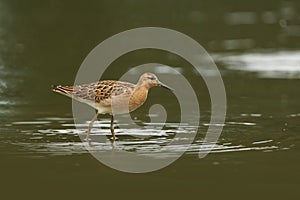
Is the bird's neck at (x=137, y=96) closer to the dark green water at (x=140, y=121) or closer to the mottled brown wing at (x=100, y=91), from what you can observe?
the mottled brown wing at (x=100, y=91)

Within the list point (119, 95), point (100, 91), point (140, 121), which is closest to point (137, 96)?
point (119, 95)

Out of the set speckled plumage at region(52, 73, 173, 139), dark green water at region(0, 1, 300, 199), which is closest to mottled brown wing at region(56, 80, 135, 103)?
speckled plumage at region(52, 73, 173, 139)

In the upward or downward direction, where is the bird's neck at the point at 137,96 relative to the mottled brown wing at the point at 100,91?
downward

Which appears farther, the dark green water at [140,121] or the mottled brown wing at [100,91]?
the mottled brown wing at [100,91]

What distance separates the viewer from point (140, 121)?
1208 centimetres

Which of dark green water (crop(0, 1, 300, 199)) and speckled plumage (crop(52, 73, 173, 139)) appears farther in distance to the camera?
speckled plumage (crop(52, 73, 173, 139))

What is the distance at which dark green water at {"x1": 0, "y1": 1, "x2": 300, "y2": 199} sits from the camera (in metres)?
8.74

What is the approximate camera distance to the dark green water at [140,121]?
28.7 feet

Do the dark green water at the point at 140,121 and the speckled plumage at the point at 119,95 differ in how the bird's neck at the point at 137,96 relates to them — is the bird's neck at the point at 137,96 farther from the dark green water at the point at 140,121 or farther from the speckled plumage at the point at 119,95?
the dark green water at the point at 140,121

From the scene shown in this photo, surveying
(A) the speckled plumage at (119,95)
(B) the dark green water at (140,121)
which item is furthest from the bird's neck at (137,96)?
(B) the dark green water at (140,121)

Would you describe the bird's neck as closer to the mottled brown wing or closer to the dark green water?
the mottled brown wing

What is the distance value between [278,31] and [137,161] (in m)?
11.5

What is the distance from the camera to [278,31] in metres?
20.5

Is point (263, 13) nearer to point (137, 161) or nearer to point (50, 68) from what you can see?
point (50, 68)
